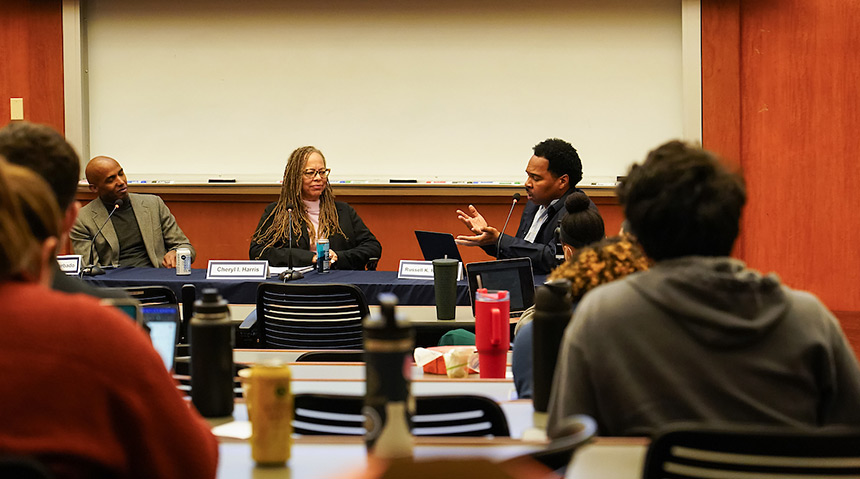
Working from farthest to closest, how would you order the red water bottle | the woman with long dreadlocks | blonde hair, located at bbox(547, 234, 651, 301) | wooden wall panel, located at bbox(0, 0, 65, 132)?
wooden wall panel, located at bbox(0, 0, 65, 132), the woman with long dreadlocks, the red water bottle, blonde hair, located at bbox(547, 234, 651, 301)

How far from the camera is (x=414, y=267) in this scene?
15.1ft

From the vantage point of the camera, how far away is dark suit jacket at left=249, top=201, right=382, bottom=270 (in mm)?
5117

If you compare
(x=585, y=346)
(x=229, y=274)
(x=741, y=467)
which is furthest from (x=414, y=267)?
(x=741, y=467)

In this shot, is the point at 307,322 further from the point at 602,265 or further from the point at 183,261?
the point at 602,265

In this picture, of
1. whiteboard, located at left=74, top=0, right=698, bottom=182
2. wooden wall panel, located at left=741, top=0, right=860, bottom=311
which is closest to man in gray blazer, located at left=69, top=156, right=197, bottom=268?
whiteboard, located at left=74, top=0, right=698, bottom=182

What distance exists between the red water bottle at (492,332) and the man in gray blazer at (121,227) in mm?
3021

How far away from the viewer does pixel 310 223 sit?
5.36m

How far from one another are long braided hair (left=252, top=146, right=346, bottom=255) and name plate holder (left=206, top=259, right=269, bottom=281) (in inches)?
24.8

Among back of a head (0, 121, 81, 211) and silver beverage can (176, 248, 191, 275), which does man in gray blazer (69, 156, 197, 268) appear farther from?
back of a head (0, 121, 81, 211)

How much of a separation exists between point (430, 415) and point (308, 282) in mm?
2902

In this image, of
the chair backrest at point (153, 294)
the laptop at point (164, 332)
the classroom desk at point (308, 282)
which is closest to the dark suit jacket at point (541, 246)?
the classroom desk at point (308, 282)

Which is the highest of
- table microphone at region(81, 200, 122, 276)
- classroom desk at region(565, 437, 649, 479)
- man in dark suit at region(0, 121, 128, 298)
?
man in dark suit at region(0, 121, 128, 298)

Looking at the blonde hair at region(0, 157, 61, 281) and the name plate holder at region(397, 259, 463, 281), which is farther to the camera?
the name plate holder at region(397, 259, 463, 281)

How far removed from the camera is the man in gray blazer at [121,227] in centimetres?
518
